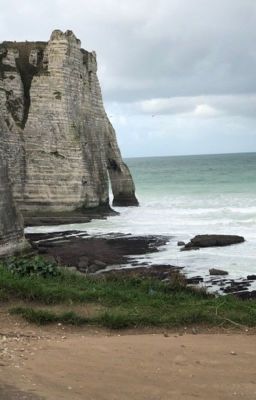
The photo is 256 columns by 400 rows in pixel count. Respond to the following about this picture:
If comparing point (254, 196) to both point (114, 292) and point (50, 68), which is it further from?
point (114, 292)

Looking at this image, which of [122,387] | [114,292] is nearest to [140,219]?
[114,292]

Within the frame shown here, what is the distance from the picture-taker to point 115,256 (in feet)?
74.8

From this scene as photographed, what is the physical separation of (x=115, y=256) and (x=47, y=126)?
50.9ft

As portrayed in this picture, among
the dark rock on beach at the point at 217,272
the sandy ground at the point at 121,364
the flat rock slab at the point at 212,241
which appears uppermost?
the sandy ground at the point at 121,364

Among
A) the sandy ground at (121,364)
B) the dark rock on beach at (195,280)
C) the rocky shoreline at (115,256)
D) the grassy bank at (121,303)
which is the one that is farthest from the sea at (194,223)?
the sandy ground at (121,364)

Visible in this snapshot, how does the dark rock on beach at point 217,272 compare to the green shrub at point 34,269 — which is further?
the dark rock on beach at point 217,272

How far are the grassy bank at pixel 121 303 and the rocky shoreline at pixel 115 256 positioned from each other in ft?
14.3

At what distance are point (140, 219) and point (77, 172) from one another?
5.05 metres

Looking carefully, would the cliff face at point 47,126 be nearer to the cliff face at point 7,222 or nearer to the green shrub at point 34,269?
the cliff face at point 7,222

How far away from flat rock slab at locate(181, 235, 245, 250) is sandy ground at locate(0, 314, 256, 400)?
1588 centimetres

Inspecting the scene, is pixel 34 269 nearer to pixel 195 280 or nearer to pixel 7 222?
pixel 195 280

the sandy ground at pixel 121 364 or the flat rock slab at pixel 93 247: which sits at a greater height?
the sandy ground at pixel 121 364

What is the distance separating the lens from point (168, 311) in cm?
901

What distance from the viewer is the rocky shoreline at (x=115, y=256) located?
16867 mm
